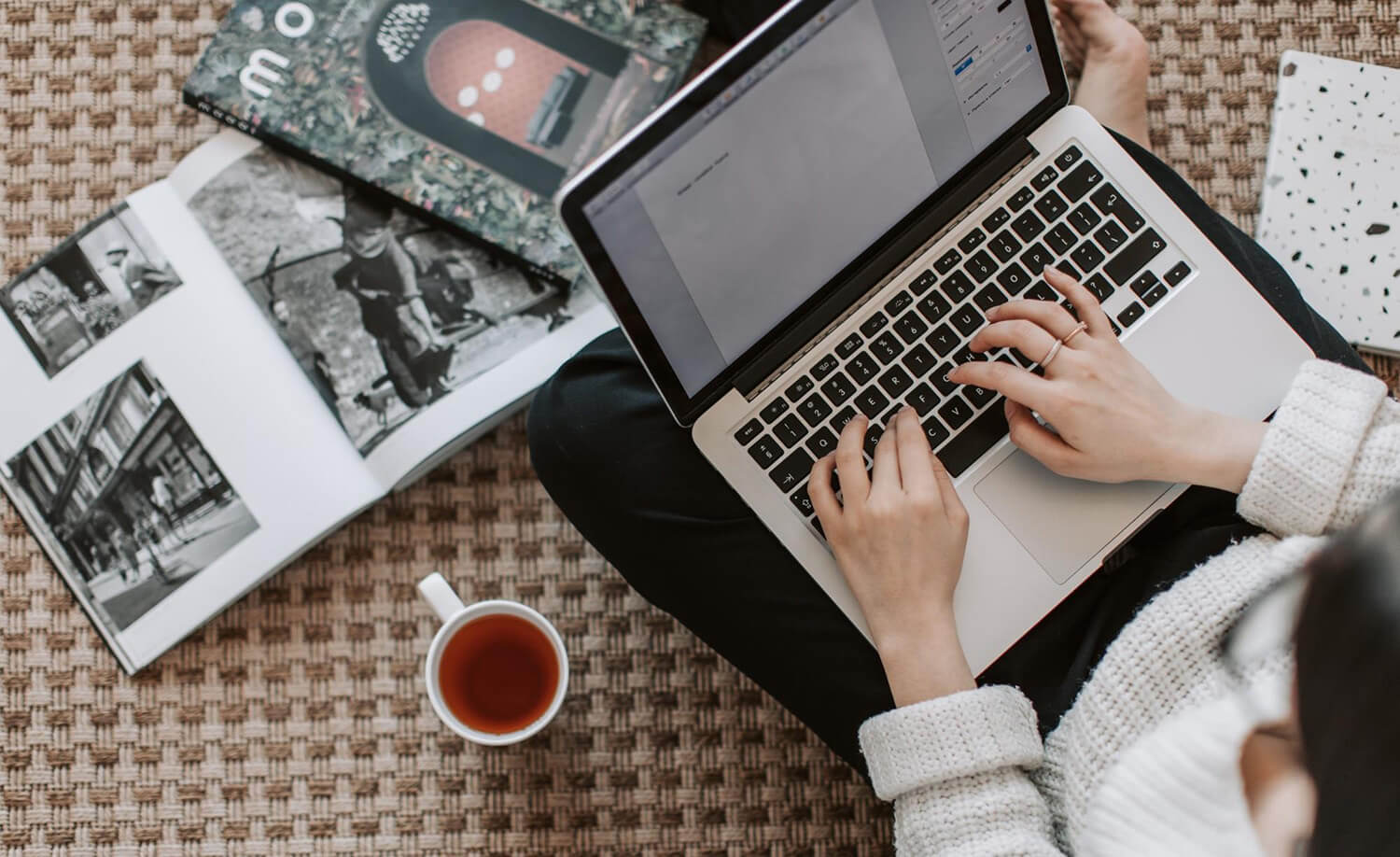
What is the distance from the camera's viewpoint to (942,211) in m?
0.64

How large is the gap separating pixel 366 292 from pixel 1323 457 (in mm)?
674

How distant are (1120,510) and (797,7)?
0.36 meters

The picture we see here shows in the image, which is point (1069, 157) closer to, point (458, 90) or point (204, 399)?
point (458, 90)

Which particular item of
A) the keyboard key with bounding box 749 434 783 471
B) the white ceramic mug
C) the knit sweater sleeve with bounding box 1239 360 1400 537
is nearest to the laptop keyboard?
the keyboard key with bounding box 749 434 783 471

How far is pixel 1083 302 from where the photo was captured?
2.02 feet

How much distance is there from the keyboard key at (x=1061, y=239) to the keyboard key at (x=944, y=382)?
0.10 metres

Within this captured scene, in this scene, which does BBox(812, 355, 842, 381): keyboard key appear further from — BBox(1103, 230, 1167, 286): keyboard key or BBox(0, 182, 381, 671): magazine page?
BBox(0, 182, 381, 671): magazine page

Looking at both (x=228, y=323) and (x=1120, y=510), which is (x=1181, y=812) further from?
(x=228, y=323)

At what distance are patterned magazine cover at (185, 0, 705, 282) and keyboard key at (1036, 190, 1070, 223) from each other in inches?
12.9

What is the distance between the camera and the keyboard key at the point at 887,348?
63cm

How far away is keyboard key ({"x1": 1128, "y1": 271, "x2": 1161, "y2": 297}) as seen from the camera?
2.11 feet

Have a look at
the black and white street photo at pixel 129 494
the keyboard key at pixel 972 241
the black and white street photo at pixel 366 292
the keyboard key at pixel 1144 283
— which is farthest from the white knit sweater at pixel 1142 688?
the black and white street photo at pixel 129 494

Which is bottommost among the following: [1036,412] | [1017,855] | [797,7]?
[1017,855]

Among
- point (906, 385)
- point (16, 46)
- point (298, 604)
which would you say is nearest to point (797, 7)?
point (906, 385)
